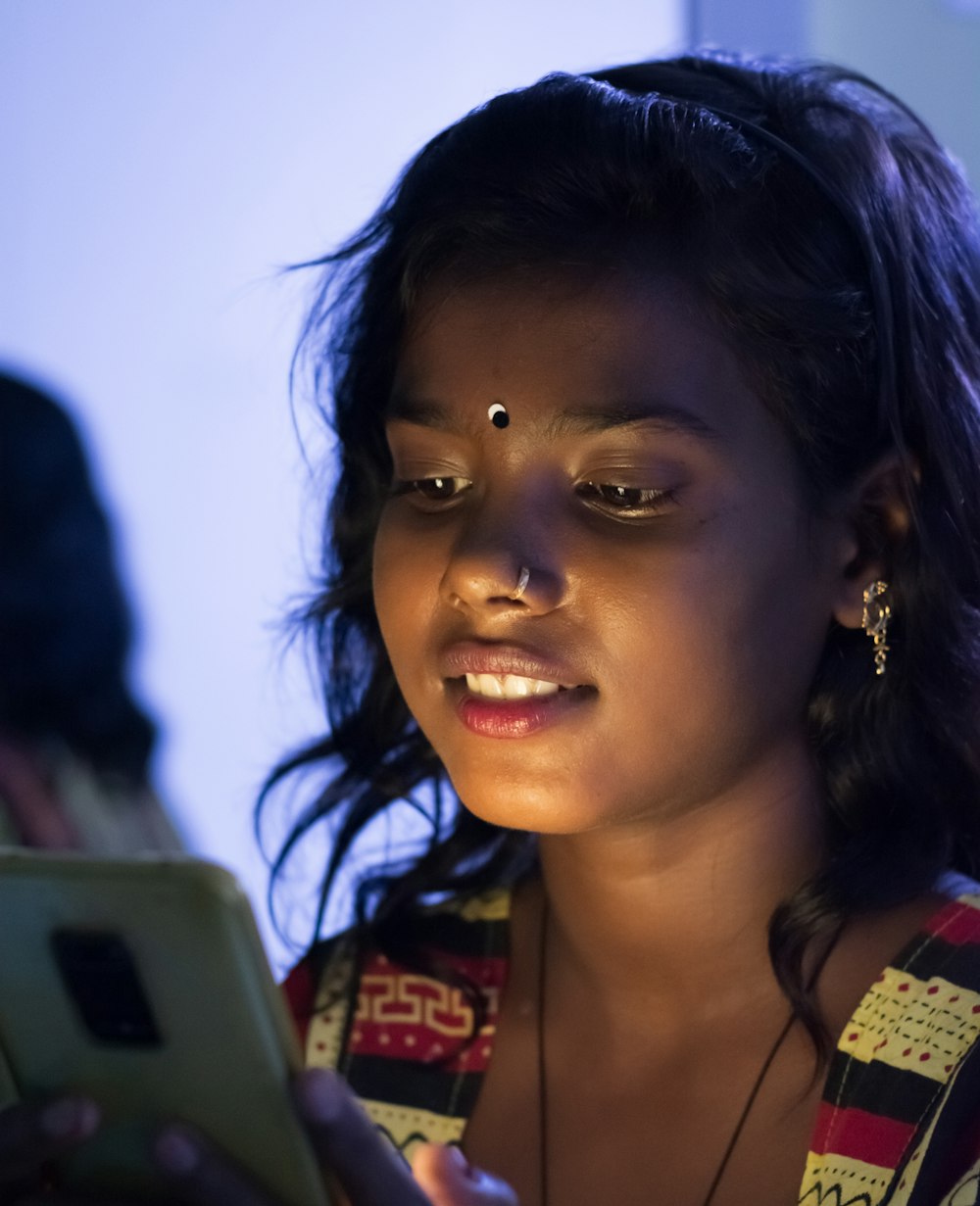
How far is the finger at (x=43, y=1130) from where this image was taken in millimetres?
985

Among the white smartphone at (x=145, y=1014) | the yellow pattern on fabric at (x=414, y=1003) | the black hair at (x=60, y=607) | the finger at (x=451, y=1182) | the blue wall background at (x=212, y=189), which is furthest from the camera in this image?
the black hair at (x=60, y=607)

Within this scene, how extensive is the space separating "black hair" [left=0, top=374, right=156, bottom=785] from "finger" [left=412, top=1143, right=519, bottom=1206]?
1.46 meters

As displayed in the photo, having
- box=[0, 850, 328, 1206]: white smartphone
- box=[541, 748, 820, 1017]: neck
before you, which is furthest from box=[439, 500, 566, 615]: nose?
box=[0, 850, 328, 1206]: white smartphone

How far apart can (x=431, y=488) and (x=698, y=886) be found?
411 millimetres

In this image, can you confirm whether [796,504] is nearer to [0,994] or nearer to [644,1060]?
[644,1060]

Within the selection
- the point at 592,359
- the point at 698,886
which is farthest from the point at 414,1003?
the point at 592,359

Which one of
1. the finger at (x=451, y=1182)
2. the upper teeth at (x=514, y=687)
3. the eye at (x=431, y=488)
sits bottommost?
the finger at (x=451, y=1182)

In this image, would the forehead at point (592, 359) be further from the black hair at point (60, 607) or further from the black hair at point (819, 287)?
the black hair at point (60, 607)

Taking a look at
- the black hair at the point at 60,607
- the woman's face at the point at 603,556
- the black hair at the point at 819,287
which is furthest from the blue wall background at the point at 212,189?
the woman's face at the point at 603,556

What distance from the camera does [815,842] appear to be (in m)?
1.39

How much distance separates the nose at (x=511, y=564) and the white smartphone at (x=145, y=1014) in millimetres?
373

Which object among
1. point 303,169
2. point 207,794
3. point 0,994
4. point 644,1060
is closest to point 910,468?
point 644,1060

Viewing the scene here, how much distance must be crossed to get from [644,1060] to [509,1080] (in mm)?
128

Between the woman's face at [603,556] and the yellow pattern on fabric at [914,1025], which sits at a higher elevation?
the woman's face at [603,556]
